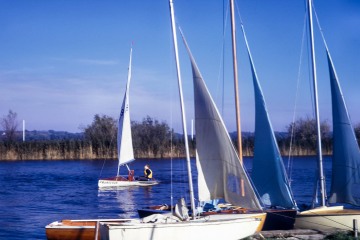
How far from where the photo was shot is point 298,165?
56938 mm

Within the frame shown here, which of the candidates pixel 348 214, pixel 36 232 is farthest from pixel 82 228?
pixel 348 214

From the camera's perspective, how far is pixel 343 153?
687 inches

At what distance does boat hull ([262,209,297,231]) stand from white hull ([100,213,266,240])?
226 cm

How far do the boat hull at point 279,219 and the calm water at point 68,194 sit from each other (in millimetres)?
4017

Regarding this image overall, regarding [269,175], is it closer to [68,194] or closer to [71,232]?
[71,232]

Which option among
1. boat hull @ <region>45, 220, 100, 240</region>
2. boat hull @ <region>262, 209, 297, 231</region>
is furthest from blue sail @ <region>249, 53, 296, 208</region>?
boat hull @ <region>45, 220, 100, 240</region>

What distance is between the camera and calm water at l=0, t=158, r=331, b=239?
2367 cm

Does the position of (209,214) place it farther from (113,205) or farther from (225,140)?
(113,205)

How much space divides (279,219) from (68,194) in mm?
18662

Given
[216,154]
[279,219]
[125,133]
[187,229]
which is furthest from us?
[125,133]

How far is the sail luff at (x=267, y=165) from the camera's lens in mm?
17453

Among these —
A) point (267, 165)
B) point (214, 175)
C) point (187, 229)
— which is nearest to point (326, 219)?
point (267, 165)

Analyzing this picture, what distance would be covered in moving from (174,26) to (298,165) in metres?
44.8

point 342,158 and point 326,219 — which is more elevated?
point 342,158
